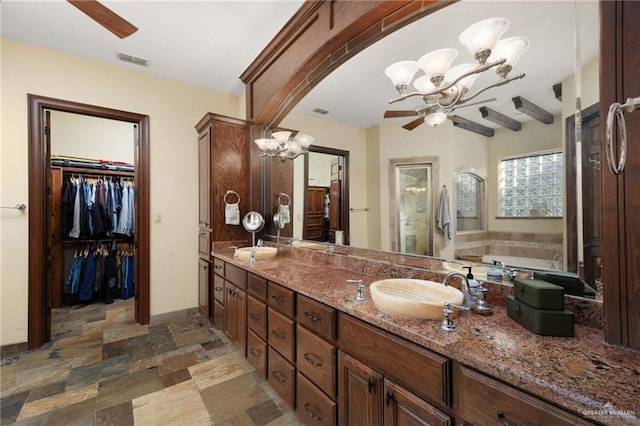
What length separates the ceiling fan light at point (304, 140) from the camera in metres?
2.47

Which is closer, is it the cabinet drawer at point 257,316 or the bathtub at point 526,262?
the bathtub at point 526,262

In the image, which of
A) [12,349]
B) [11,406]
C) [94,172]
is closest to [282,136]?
[11,406]

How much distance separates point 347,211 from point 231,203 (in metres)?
1.54

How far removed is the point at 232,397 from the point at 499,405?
5.62 feet

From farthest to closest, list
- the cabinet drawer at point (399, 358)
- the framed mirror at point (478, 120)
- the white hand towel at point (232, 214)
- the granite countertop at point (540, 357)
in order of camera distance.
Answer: the white hand towel at point (232, 214), the framed mirror at point (478, 120), the cabinet drawer at point (399, 358), the granite countertop at point (540, 357)

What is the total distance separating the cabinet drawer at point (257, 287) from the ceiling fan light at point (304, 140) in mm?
1271

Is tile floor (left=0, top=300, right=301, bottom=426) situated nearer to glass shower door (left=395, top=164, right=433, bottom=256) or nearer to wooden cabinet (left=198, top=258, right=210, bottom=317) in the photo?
wooden cabinet (left=198, top=258, right=210, bottom=317)

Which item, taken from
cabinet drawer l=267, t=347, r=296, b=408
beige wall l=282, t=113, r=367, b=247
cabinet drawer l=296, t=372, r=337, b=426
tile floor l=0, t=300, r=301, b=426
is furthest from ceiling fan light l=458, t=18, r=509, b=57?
tile floor l=0, t=300, r=301, b=426

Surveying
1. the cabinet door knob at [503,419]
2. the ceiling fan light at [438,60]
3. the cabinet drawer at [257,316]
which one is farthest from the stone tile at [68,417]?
the ceiling fan light at [438,60]

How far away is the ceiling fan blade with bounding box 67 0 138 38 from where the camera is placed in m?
1.56

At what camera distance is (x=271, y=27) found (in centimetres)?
221

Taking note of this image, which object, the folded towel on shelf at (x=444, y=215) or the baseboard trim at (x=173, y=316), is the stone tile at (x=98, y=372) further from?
the folded towel on shelf at (x=444, y=215)

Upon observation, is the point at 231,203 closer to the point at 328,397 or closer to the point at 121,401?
the point at 121,401

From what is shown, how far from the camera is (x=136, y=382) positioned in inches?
78.2
